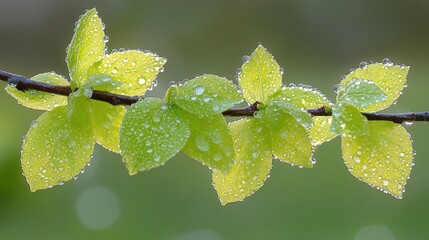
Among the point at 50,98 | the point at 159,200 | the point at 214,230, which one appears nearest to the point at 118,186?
the point at 159,200

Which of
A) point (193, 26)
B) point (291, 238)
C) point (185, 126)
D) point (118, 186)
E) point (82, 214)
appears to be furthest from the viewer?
point (193, 26)

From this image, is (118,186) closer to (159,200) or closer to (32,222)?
(159,200)

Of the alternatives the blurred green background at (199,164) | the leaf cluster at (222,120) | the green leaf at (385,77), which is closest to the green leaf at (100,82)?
the leaf cluster at (222,120)

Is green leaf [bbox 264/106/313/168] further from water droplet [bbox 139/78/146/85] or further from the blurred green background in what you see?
the blurred green background

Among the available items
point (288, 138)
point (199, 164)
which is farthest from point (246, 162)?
point (199, 164)

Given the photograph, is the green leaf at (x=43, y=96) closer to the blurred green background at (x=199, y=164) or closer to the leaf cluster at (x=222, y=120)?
the leaf cluster at (x=222, y=120)

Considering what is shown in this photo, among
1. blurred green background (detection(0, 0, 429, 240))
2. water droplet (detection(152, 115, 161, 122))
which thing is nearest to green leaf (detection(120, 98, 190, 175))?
water droplet (detection(152, 115, 161, 122))
